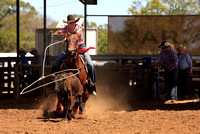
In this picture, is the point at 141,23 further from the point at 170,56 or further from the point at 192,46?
the point at 170,56

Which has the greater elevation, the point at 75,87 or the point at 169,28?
the point at 169,28

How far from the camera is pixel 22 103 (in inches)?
506

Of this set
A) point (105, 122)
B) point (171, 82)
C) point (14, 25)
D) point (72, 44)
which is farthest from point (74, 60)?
point (14, 25)

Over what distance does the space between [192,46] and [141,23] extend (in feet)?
7.35

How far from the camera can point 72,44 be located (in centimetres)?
834

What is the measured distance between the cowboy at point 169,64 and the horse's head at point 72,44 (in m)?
4.67

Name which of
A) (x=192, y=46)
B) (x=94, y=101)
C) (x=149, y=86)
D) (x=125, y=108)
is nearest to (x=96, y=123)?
(x=125, y=108)

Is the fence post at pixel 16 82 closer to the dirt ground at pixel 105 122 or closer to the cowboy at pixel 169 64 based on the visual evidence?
the dirt ground at pixel 105 122

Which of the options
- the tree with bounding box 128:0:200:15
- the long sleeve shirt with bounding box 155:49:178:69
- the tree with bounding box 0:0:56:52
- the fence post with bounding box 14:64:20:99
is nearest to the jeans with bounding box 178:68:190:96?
the long sleeve shirt with bounding box 155:49:178:69

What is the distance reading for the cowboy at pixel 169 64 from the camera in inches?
495

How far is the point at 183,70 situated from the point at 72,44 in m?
6.47

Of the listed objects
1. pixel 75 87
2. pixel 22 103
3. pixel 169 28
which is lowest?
pixel 22 103

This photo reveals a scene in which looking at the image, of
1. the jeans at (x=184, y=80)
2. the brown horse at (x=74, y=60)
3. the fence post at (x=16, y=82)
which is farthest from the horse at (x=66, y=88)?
the jeans at (x=184, y=80)

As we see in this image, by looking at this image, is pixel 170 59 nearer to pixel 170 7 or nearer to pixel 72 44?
pixel 72 44
